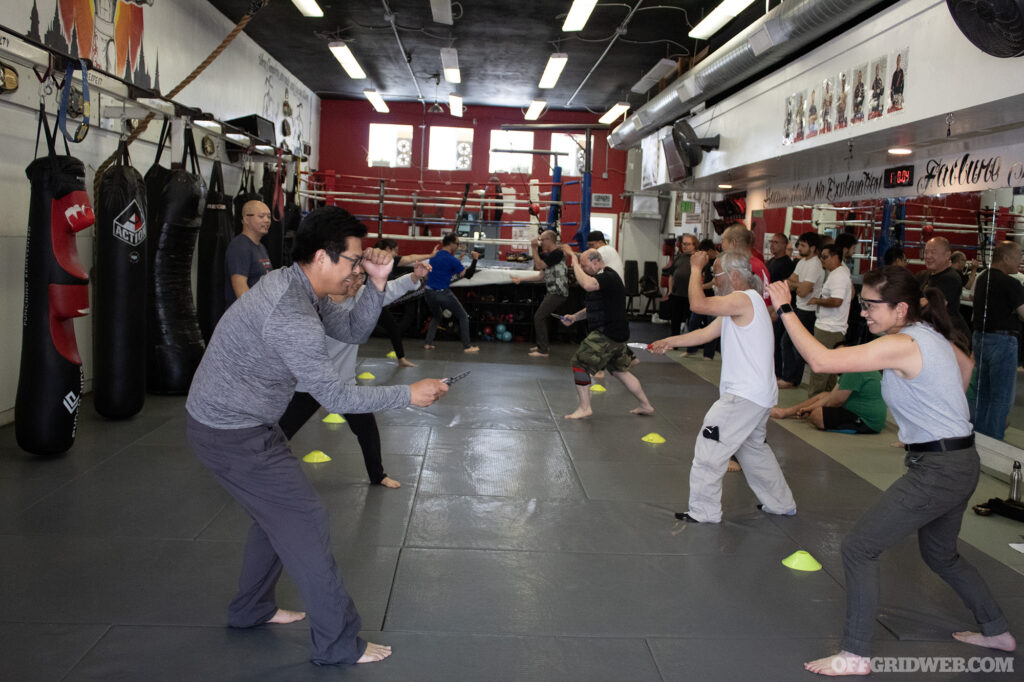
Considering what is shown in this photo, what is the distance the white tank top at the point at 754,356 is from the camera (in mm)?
4727

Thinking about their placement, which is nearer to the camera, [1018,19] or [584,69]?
[1018,19]

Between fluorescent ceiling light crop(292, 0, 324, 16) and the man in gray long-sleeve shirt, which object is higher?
fluorescent ceiling light crop(292, 0, 324, 16)

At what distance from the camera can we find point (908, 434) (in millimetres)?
3301

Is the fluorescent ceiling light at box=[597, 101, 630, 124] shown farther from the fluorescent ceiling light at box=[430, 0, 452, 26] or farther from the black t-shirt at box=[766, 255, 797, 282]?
the black t-shirt at box=[766, 255, 797, 282]

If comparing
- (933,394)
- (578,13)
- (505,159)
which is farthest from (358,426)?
(505,159)

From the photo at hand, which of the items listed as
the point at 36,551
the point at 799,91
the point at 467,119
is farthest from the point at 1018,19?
the point at 467,119

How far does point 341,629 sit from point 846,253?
743cm

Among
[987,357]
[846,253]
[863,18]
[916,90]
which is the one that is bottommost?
[987,357]

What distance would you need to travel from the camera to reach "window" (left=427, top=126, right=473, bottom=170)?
20.3 metres

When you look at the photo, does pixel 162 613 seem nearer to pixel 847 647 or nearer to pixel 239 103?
pixel 847 647

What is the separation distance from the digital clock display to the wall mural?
0.95 metres

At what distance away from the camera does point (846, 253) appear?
8.84m

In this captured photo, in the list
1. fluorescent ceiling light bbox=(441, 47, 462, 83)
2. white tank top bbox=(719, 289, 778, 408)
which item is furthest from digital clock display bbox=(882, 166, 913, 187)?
fluorescent ceiling light bbox=(441, 47, 462, 83)

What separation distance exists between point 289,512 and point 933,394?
243 cm
